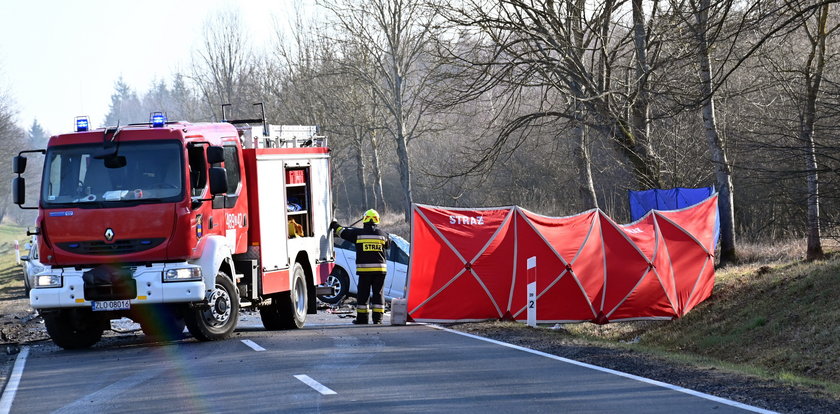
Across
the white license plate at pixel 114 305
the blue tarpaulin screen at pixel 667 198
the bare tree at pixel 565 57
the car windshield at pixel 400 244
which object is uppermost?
the bare tree at pixel 565 57

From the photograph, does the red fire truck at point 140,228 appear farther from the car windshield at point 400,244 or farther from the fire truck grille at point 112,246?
the car windshield at point 400,244

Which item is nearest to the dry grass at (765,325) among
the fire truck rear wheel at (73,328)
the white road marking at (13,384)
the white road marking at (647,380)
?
the white road marking at (647,380)

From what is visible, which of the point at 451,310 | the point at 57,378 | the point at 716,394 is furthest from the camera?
the point at 451,310

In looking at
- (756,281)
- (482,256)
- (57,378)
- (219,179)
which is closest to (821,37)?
(756,281)

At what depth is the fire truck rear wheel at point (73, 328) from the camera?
47.4 feet

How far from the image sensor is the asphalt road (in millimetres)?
9039

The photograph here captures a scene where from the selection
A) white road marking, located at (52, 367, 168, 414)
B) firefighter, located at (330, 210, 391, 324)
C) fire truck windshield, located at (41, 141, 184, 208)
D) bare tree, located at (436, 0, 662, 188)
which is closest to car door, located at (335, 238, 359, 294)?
bare tree, located at (436, 0, 662, 188)

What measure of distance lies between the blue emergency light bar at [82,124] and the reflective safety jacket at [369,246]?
15.2 feet

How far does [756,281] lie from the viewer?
20.0 meters

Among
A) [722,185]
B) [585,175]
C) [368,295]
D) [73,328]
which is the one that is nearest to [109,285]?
[73,328]

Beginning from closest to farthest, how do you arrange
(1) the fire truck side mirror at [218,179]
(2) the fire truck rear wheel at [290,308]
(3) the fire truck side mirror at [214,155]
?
(1) the fire truck side mirror at [218,179] → (3) the fire truck side mirror at [214,155] → (2) the fire truck rear wheel at [290,308]

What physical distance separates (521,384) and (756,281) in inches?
444

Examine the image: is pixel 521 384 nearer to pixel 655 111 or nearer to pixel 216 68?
pixel 655 111

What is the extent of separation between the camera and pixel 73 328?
14812 mm
